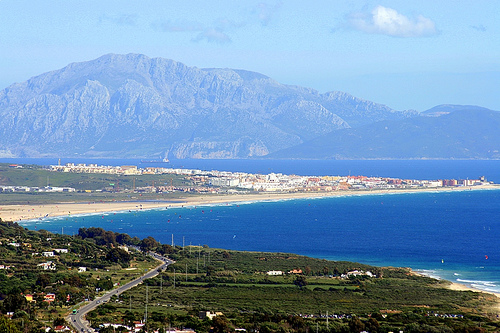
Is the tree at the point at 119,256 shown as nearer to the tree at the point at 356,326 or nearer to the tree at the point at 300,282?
the tree at the point at 300,282

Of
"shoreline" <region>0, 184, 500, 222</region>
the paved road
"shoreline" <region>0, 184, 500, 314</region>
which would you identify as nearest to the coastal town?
"shoreline" <region>0, 184, 500, 222</region>

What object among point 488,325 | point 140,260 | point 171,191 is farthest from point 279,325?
point 171,191

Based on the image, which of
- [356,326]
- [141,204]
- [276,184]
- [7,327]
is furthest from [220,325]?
[276,184]

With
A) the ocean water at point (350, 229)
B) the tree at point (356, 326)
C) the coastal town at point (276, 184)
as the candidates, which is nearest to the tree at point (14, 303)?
the tree at point (356, 326)

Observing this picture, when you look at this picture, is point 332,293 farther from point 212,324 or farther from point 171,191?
point 171,191

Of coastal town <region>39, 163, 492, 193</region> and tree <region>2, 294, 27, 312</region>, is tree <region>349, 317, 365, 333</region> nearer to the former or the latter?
tree <region>2, 294, 27, 312</region>

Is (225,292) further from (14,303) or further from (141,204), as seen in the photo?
(141,204)
